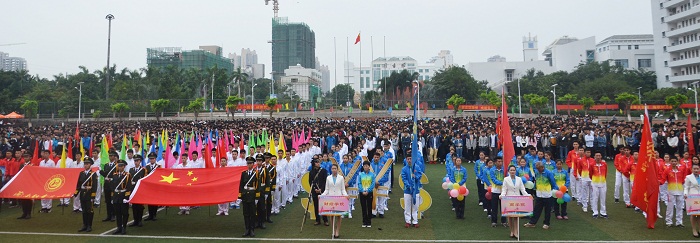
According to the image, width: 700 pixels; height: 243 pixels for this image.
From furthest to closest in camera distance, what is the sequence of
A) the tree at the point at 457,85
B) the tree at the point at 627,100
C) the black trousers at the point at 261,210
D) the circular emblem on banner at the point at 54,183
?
the tree at the point at 457,85, the tree at the point at 627,100, the circular emblem on banner at the point at 54,183, the black trousers at the point at 261,210

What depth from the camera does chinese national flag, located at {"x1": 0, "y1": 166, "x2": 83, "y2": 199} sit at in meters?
9.90

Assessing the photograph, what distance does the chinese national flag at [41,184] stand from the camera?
990 cm

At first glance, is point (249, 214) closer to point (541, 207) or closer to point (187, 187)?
point (187, 187)

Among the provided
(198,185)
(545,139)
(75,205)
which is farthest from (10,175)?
(545,139)

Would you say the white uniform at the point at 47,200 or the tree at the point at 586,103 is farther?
the tree at the point at 586,103

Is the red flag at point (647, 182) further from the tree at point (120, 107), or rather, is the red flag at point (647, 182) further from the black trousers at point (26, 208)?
the tree at point (120, 107)

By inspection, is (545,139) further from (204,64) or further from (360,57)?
(204,64)

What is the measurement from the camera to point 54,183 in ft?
33.6

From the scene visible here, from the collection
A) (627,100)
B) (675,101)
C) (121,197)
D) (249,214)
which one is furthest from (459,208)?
(627,100)

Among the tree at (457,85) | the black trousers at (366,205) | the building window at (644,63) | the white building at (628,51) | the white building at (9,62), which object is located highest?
the white building at (9,62)

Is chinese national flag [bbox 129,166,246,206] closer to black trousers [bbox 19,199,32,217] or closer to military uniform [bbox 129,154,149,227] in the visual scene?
military uniform [bbox 129,154,149,227]

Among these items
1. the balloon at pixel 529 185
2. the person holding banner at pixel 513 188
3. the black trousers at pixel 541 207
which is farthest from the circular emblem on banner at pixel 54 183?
the black trousers at pixel 541 207

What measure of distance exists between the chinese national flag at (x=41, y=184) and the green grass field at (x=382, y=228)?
672 mm

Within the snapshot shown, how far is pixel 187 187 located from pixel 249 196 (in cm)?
127
